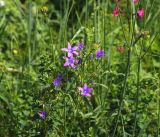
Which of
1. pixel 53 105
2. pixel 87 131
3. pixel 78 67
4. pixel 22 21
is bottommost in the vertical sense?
pixel 87 131

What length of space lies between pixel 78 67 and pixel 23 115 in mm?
Answer: 529

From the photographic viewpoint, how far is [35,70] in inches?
111

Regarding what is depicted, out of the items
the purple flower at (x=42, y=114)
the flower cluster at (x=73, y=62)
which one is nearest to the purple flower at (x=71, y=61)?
the flower cluster at (x=73, y=62)

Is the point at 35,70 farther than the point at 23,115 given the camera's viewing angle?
Yes

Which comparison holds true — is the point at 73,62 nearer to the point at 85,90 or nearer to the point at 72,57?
the point at 72,57

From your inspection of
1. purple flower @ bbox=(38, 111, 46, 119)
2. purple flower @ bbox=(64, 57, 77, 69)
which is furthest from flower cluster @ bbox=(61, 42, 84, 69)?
purple flower @ bbox=(38, 111, 46, 119)

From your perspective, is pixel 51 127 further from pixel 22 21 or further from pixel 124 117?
pixel 22 21

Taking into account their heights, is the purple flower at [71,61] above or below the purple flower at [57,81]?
above

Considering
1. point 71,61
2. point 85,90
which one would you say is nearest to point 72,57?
point 71,61

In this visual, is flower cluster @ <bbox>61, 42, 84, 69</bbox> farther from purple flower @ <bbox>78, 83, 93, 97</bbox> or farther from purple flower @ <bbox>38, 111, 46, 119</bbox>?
purple flower @ <bbox>38, 111, 46, 119</bbox>

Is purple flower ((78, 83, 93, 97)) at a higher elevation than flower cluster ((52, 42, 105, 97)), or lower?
lower

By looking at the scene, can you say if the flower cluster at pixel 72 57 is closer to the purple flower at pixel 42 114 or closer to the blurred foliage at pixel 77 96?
the blurred foliage at pixel 77 96

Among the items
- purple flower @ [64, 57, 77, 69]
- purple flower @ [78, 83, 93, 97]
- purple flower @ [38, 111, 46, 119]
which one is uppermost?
purple flower @ [64, 57, 77, 69]

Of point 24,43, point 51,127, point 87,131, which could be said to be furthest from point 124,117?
point 24,43
